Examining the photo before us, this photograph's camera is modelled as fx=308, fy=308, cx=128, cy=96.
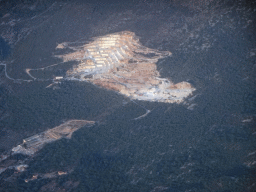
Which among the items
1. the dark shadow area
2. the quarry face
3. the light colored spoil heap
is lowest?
the light colored spoil heap

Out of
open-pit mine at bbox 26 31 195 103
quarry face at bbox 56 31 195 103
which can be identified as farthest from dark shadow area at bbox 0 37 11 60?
quarry face at bbox 56 31 195 103

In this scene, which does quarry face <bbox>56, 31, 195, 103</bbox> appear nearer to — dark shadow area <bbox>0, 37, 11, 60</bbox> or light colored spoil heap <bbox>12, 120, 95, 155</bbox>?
dark shadow area <bbox>0, 37, 11, 60</bbox>

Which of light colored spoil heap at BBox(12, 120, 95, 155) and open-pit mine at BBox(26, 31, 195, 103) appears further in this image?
open-pit mine at BBox(26, 31, 195, 103)

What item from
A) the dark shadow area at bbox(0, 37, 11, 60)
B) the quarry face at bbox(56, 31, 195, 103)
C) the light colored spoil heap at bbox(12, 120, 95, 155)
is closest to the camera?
the light colored spoil heap at bbox(12, 120, 95, 155)

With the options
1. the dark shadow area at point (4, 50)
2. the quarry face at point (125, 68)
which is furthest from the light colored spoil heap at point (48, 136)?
the dark shadow area at point (4, 50)

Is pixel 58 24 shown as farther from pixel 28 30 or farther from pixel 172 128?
pixel 172 128

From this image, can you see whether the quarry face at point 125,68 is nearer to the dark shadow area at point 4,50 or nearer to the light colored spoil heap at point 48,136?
the dark shadow area at point 4,50

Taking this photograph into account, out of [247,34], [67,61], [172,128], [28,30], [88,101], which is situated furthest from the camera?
[28,30]

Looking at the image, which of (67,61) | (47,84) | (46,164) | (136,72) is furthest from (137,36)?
(46,164)

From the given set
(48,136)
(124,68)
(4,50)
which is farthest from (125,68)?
(4,50)
